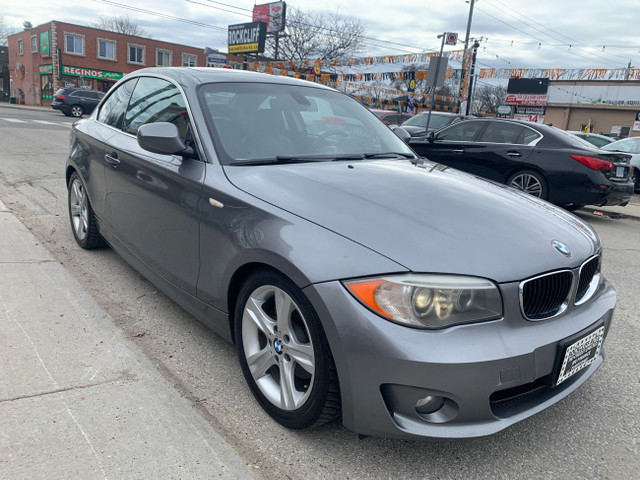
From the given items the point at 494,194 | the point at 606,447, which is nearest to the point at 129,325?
the point at 494,194

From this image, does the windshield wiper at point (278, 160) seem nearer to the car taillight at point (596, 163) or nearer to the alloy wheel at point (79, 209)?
the alloy wheel at point (79, 209)

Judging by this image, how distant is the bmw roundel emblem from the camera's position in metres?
2.23

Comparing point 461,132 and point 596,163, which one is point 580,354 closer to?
point 596,163

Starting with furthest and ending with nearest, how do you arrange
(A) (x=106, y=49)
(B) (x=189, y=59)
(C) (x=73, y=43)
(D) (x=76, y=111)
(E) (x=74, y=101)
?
(B) (x=189, y=59) < (A) (x=106, y=49) < (C) (x=73, y=43) < (D) (x=76, y=111) < (E) (x=74, y=101)

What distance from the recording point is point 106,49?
147 feet

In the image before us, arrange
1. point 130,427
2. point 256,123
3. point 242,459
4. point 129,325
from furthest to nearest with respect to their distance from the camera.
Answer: point 129,325 → point 256,123 → point 130,427 → point 242,459

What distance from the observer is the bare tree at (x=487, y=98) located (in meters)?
66.4

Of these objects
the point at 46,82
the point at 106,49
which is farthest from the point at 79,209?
the point at 46,82

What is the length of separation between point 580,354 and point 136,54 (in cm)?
5074

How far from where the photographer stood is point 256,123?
3.04m

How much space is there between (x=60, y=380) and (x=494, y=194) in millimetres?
2479

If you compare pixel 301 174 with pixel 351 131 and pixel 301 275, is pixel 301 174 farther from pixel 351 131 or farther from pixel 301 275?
pixel 351 131

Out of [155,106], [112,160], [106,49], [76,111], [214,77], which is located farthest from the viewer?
[106,49]

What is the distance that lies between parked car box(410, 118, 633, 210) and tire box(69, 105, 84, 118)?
2690cm
